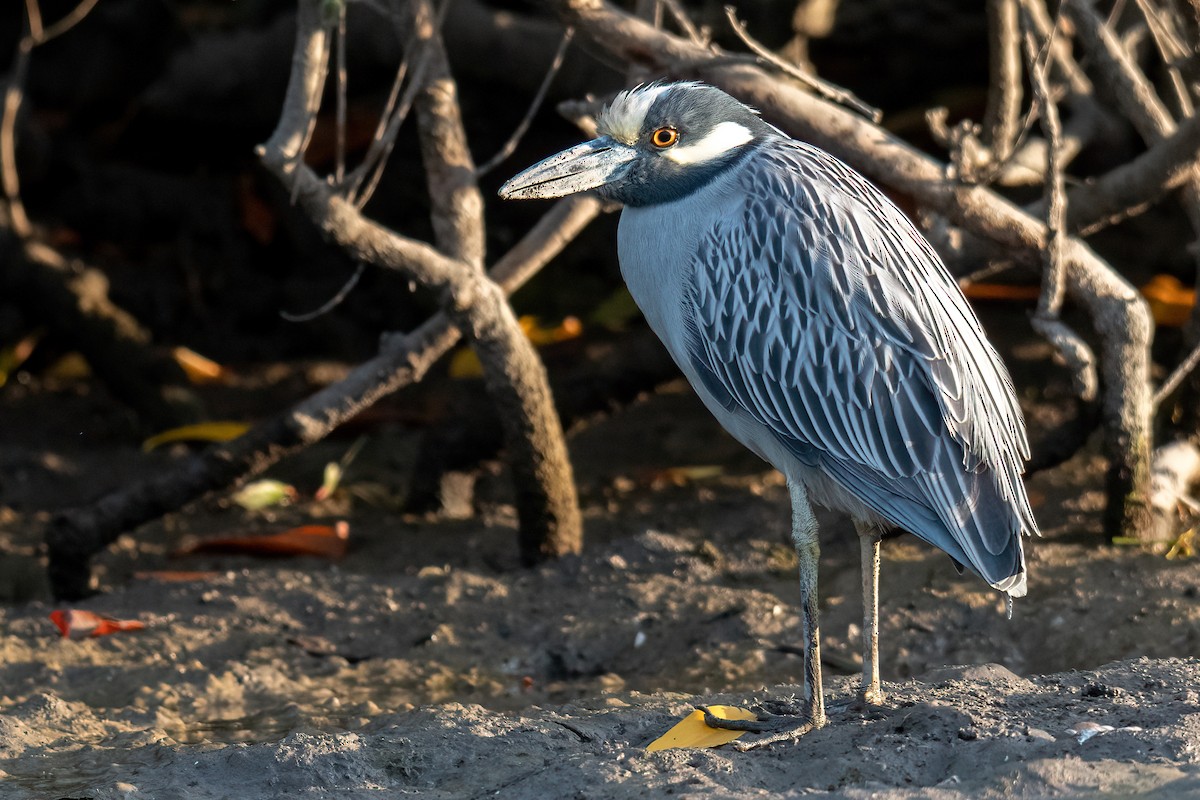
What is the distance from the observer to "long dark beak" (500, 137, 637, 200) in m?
3.81

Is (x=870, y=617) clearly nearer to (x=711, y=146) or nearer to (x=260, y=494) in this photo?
(x=711, y=146)

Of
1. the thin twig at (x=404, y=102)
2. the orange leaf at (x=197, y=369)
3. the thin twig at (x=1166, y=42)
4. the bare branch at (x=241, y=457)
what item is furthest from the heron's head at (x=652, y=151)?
the orange leaf at (x=197, y=369)

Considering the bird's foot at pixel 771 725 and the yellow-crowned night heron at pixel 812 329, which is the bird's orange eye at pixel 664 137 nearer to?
the yellow-crowned night heron at pixel 812 329

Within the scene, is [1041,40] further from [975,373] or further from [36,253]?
[36,253]

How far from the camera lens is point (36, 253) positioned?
21.7ft

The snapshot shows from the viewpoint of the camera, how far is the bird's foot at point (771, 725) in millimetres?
3475

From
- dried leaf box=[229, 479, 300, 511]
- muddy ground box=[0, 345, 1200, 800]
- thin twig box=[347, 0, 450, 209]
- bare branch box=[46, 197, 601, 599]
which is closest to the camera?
muddy ground box=[0, 345, 1200, 800]

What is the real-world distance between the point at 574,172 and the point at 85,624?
224cm

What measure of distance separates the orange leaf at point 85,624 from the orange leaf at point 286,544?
0.86 meters

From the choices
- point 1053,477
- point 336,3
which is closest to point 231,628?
point 336,3

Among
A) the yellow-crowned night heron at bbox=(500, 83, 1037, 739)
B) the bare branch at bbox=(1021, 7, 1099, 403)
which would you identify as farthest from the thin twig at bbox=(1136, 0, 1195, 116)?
the yellow-crowned night heron at bbox=(500, 83, 1037, 739)

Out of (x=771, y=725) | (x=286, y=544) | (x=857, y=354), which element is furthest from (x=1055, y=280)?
(x=286, y=544)

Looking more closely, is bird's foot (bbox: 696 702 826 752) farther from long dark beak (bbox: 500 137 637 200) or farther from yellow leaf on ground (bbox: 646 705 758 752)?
long dark beak (bbox: 500 137 637 200)

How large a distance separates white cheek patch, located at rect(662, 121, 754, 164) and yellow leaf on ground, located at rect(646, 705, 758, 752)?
1401 mm
